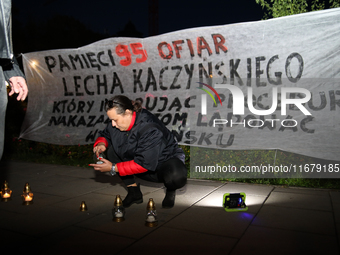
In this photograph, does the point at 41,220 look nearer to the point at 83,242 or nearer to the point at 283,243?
the point at 83,242

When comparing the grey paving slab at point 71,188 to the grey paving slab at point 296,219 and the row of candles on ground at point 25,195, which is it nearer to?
the row of candles on ground at point 25,195

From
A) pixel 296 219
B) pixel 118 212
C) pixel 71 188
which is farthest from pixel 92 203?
pixel 296 219

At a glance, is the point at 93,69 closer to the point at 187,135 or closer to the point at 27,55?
the point at 27,55

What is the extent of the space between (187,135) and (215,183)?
3.22ft

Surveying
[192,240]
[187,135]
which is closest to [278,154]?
[187,135]

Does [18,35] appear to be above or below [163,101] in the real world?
above

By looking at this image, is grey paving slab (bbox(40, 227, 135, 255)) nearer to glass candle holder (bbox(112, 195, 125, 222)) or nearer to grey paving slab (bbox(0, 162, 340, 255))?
grey paving slab (bbox(0, 162, 340, 255))

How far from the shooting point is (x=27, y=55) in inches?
291

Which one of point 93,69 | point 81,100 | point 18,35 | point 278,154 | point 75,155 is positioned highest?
point 18,35

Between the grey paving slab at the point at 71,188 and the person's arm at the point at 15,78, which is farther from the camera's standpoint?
the grey paving slab at the point at 71,188

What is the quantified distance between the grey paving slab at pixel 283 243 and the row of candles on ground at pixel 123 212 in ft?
2.84

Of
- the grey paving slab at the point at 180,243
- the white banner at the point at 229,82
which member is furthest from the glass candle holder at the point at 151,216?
the white banner at the point at 229,82

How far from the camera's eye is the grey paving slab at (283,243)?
2514mm

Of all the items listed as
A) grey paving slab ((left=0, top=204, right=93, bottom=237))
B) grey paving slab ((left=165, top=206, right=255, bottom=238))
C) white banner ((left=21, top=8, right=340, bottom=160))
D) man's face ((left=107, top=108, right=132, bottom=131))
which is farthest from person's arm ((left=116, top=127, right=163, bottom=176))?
white banner ((left=21, top=8, right=340, bottom=160))
